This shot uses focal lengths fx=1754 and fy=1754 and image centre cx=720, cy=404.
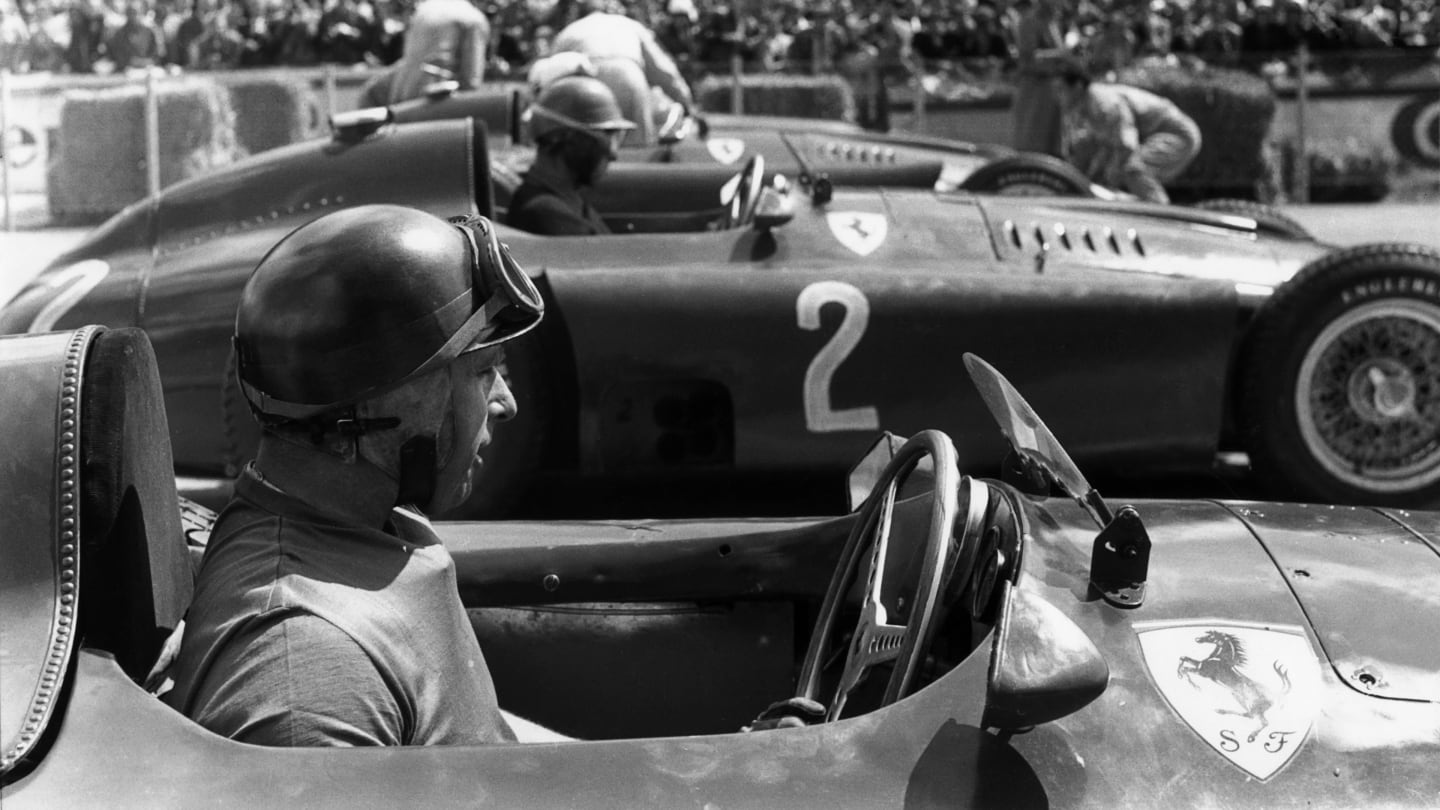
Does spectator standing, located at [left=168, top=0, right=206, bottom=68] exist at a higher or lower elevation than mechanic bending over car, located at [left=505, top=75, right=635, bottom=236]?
lower

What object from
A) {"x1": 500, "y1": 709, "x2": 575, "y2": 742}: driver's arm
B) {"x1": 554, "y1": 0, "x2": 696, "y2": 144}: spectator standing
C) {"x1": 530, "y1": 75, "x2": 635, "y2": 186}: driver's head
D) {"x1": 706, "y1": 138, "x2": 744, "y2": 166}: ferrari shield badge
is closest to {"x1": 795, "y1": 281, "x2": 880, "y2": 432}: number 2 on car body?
{"x1": 530, "y1": 75, "x2": 635, "y2": 186}: driver's head

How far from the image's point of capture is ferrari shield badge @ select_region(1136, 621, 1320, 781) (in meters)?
2.04

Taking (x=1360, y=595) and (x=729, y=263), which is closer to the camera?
(x=1360, y=595)

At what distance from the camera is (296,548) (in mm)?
2197

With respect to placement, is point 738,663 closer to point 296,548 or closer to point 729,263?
point 296,548

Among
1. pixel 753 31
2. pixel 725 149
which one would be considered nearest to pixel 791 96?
pixel 753 31

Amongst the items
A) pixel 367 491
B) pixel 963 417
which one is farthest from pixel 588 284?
pixel 367 491

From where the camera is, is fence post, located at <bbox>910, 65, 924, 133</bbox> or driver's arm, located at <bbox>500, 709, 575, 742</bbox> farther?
fence post, located at <bbox>910, 65, 924, 133</bbox>

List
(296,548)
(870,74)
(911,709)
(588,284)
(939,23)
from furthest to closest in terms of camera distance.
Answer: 1. (939,23)
2. (870,74)
3. (588,284)
4. (296,548)
5. (911,709)

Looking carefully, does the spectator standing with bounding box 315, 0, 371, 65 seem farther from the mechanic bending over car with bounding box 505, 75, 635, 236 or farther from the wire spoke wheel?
the wire spoke wheel

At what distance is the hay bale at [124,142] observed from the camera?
1523 centimetres

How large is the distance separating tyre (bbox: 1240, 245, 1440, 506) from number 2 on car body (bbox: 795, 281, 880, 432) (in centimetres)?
127

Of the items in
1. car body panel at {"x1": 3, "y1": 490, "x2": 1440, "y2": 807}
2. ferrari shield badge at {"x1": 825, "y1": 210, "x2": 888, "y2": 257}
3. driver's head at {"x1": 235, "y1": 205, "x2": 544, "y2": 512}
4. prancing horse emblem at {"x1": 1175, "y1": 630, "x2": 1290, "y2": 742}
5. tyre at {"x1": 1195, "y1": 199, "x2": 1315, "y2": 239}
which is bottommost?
tyre at {"x1": 1195, "y1": 199, "x2": 1315, "y2": 239}

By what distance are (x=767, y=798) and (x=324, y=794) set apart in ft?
1.56
